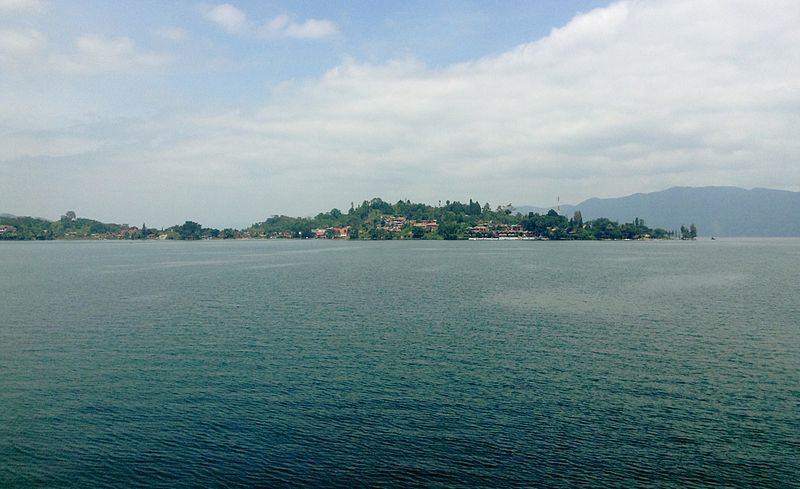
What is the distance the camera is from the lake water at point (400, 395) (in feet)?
102

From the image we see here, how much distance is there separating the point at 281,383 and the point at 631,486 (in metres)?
27.8

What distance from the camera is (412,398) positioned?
41.4 meters

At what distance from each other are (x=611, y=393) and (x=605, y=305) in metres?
46.4

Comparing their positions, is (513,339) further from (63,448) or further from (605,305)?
(63,448)

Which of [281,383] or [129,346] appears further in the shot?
[129,346]

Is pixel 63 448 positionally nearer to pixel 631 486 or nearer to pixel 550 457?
pixel 550 457

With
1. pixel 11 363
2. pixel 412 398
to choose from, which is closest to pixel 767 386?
pixel 412 398

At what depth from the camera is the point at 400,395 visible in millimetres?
42031

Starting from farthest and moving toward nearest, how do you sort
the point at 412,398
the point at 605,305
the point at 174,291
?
the point at 174,291
the point at 605,305
the point at 412,398

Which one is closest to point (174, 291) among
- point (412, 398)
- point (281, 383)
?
point (281, 383)

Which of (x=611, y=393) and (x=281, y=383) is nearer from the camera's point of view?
(x=611, y=393)

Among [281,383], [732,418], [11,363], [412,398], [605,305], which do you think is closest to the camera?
[732,418]

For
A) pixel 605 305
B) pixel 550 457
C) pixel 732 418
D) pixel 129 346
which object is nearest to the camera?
pixel 550 457

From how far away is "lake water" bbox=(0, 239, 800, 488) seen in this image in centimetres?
3114
